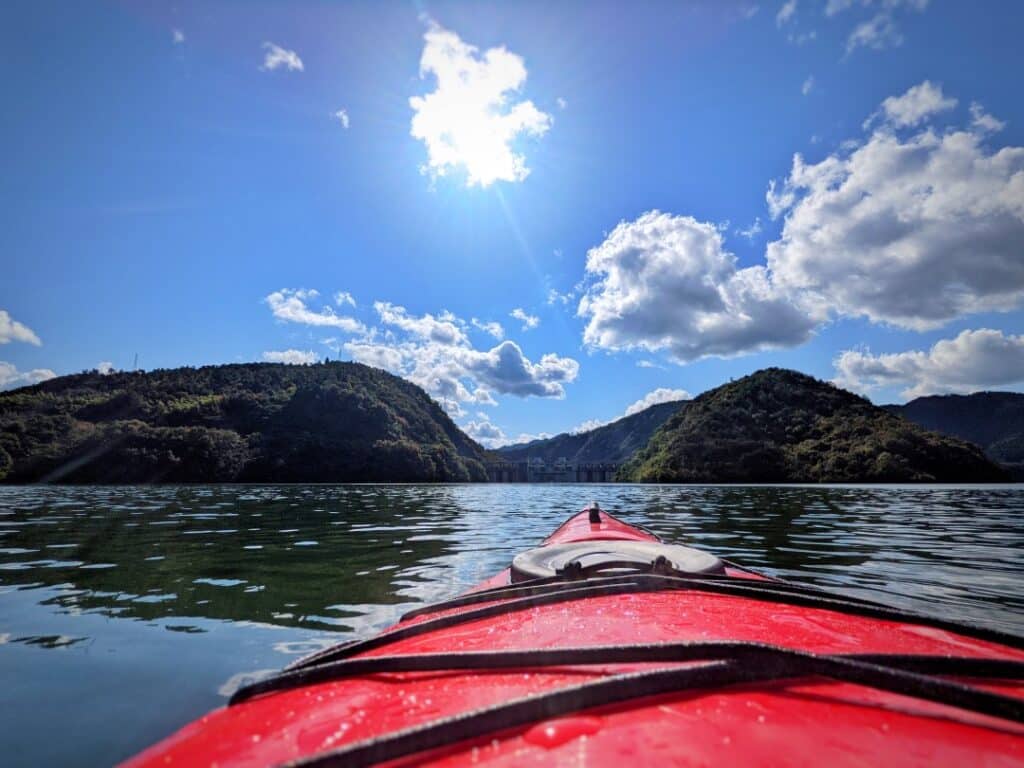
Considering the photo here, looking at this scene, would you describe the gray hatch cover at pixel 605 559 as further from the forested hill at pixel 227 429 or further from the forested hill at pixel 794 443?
the forested hill at pixel 227 429

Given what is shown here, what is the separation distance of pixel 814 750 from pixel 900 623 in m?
1.79

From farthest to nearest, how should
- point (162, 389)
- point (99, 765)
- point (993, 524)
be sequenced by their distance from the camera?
point (162, 389) < point (993, 524) < point (99, 765)

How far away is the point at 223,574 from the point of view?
657cm

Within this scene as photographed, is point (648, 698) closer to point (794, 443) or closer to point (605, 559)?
point (605, 559)

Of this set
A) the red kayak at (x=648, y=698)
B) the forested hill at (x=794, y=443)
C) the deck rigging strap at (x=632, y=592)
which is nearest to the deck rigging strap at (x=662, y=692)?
the red kayak at (x=648, y=698)

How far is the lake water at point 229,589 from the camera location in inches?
116

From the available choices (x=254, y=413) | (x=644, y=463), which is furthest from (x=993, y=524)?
(x=254, y=413)

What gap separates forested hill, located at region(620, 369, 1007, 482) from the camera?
69938 mm

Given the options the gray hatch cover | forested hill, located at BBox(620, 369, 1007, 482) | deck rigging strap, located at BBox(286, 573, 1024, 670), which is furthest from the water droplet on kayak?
forested hill, located at BBox(620, 369, 1007, 482)

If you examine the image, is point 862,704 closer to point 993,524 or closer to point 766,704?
point 766,704

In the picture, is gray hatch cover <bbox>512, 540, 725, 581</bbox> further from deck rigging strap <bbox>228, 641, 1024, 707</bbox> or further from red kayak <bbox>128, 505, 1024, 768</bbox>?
deck rigging strap <bbox>228, 641, 1024, 707</bbox>

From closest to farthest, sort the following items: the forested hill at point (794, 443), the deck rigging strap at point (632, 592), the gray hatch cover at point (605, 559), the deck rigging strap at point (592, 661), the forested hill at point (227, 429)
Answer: the deck rigging strap at point (592, 661)
the deck rigging strap at point (632, 592)
the gray hatch cover at point (605, 559)
the forested hill at point (794, 443)
the forested hill at point (227, 429)

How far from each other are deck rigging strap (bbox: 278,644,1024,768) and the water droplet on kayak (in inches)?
1.3

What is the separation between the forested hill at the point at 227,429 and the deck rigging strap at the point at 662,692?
83.9 metres
